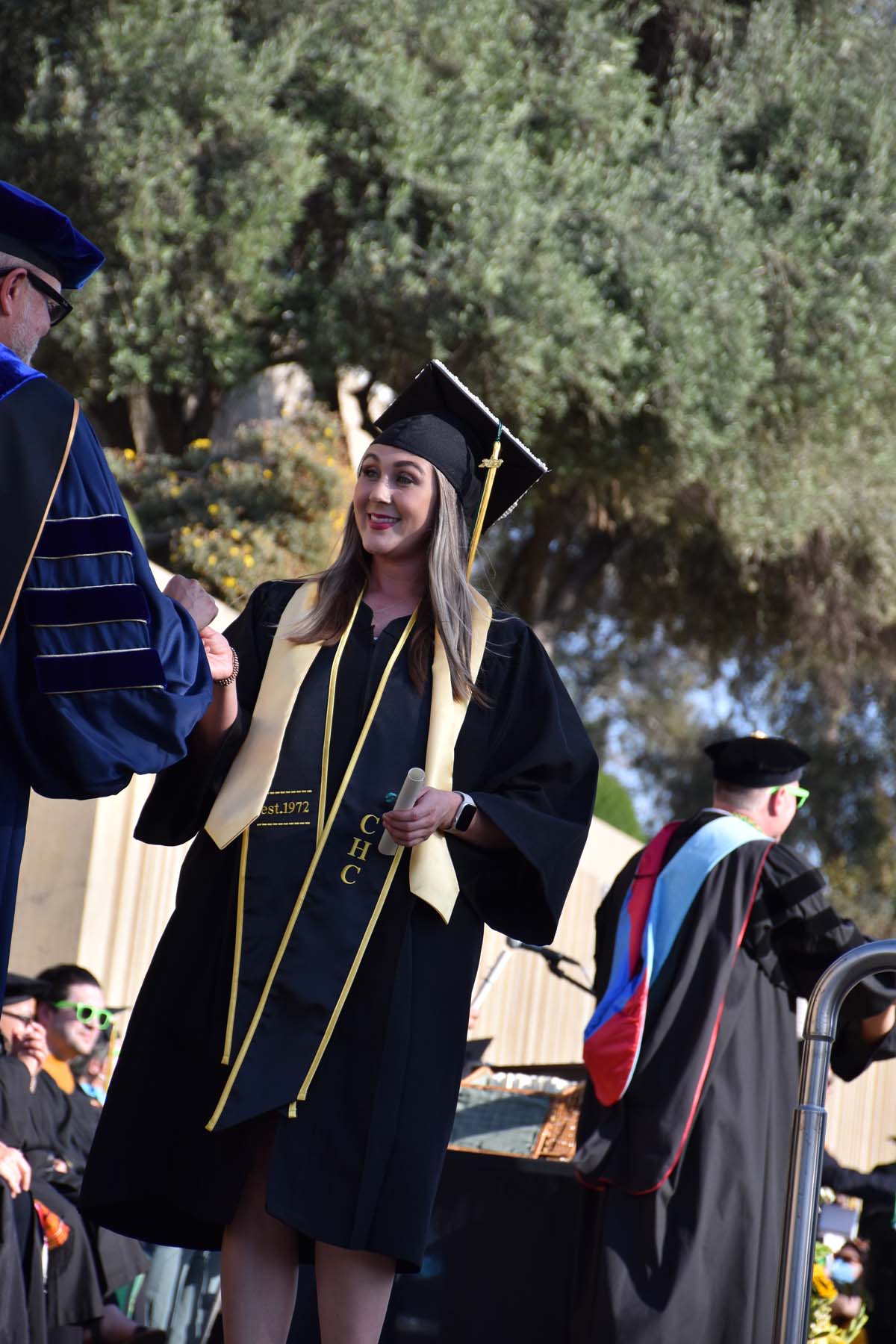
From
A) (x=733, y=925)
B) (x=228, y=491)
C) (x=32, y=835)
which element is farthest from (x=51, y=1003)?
(x=228, y=491)

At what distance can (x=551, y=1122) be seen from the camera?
205 inches

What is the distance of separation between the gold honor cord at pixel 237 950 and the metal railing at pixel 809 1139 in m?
1.07

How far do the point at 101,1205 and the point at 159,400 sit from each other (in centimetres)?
1088

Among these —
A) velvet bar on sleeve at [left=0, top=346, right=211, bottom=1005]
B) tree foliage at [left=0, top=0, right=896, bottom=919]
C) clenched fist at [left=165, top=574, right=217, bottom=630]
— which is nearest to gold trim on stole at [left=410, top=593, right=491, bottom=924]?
clenched fist at [left=165, top=574, right=217, bottom=630]

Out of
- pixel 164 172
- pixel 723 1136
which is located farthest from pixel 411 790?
pixel 164 172

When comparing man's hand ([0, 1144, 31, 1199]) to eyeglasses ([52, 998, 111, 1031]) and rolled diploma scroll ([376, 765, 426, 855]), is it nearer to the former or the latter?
eyeglasses ([52, 998, 111, 1031])

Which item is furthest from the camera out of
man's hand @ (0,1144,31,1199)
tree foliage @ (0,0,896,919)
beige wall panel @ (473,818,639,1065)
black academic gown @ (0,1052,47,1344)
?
beige wall panel @ (473,818,639,1065)

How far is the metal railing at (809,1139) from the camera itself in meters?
2.67

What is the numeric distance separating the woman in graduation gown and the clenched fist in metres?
0.06

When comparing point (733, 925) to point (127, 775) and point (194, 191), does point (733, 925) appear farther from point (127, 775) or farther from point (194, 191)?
point (194, 191)

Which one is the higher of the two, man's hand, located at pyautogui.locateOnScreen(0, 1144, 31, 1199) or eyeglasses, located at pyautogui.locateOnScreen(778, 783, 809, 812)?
eyeglasses, located at pyautogui.locateOnScreen(778, 783, 809, 812)

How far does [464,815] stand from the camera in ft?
8.73

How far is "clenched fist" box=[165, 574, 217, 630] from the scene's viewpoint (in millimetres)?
2508

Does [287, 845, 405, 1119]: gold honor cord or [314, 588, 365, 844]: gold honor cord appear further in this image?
[314, 588, 365, 844]: gold honor cord
